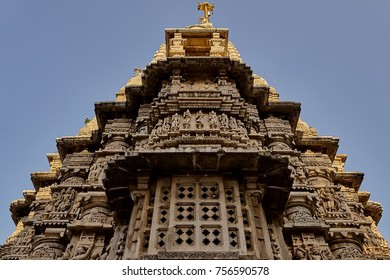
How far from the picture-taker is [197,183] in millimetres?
9281

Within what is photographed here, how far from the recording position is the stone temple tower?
862 centimetres

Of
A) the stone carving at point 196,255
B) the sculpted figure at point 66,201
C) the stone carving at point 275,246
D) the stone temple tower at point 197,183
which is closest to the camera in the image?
the stone carving at point 196,255

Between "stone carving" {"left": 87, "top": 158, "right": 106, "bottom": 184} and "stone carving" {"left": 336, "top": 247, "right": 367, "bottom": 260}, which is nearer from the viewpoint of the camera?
"stone carving" {"left": 336, "top": 247, "right": 367, "bottom": 260}

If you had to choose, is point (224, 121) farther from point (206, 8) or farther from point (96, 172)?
point (206, 8)

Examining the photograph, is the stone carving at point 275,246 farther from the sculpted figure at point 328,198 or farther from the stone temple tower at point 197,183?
the sculpted figure at point 328,198

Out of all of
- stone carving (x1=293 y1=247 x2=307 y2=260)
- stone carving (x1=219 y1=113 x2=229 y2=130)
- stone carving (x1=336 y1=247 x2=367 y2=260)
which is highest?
stone carving (x1=219 y1=113 x2=229 y2=130)

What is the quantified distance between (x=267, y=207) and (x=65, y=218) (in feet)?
16.3

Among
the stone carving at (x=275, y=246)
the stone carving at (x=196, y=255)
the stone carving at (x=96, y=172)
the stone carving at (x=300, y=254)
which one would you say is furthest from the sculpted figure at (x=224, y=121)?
the stone carving at (x=196, y=255)

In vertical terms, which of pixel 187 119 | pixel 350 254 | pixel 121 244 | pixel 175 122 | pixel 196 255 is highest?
pixel 187 119

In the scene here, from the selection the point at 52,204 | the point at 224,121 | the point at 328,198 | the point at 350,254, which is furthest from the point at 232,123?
the point at 52,204

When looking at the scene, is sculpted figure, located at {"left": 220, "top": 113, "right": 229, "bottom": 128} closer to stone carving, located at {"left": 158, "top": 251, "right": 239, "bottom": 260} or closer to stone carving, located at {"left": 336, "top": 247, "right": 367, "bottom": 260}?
stone carving, located at {"left": 336, "top": 247, "right": 367, "bottom": 260}

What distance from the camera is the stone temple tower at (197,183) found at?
28.3 ft

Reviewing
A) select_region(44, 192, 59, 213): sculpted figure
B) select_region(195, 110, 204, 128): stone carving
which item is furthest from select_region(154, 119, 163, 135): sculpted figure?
select_region(44, 192, 59, 213): sculpted figure
